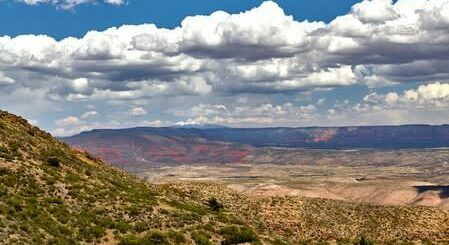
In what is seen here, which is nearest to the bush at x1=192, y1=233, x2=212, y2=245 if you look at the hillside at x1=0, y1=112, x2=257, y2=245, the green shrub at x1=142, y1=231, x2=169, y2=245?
the hillside at x1=0, y1=112, x2=257, y2=245

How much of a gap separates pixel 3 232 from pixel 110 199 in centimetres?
1600

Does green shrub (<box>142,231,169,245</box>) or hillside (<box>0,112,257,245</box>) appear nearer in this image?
hillside (<box>0,112,257,245</box>)

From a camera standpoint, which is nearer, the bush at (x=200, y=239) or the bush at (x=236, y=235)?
the bush at (x=200, y=239)

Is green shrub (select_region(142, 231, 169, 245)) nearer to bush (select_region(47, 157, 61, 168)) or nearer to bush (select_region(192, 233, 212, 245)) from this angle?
bush (select_region(192, 233, 212, 245))

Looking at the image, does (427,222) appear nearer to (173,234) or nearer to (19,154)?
(173,234)

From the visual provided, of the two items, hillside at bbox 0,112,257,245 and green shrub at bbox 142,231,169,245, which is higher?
hillside at bbox 0,112,257,245

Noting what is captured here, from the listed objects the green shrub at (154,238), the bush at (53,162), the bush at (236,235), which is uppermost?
the bush at (53,162)

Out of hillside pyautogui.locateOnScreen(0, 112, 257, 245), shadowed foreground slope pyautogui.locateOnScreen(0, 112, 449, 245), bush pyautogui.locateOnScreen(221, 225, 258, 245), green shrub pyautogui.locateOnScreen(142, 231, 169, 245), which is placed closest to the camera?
hillside pyautogui.locateOnScreen(0, 112, 257, 245)

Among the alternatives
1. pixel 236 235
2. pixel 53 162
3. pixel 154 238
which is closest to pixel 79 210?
pixel 154 238

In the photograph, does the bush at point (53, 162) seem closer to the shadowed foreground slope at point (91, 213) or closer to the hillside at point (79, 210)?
the hillside at point (79, 210)

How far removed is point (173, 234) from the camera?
159 ft

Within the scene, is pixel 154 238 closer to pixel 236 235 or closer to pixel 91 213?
pixel 91 213

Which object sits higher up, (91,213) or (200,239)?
(91,213)

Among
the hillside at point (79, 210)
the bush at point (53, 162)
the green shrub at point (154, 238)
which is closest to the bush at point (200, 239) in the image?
the hillside at point (79, 210)
